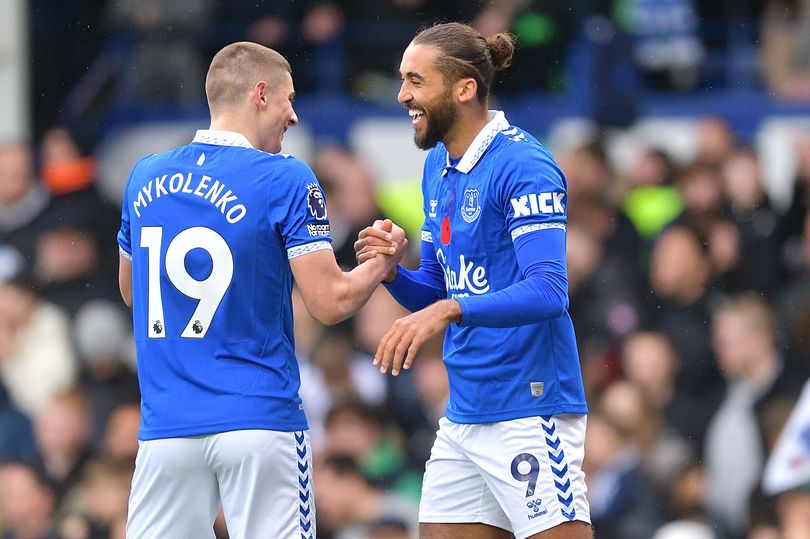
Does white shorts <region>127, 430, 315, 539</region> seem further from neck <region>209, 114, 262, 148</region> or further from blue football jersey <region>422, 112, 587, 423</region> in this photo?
neck <region>209, 114, 262, 148</region>

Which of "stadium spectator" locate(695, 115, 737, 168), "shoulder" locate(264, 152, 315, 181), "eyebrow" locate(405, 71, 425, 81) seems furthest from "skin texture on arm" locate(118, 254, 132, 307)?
"stadium spectator" locate(695, 115, 737, 168)

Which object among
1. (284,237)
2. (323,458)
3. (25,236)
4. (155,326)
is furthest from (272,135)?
(25,236)

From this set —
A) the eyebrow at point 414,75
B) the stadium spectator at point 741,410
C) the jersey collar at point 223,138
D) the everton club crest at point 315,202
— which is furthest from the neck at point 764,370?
the jersey collar at point 223,138

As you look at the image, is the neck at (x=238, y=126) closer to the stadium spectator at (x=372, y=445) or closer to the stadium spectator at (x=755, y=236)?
the stadium spectator at (x=372, y=445)

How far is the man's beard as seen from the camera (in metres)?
4.85

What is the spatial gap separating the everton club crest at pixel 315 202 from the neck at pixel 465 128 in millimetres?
676

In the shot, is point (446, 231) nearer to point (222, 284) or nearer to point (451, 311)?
point (451, 311)

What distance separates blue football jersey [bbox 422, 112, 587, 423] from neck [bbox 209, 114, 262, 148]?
0.74 m

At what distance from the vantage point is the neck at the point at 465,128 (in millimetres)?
4875

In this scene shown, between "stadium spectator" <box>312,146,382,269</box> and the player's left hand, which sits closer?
the player's left hand

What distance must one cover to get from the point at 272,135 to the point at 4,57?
6020 millimetres

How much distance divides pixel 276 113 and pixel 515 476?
1420mm

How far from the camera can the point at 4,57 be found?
10008 millimetres

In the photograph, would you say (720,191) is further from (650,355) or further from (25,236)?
(25,236)
